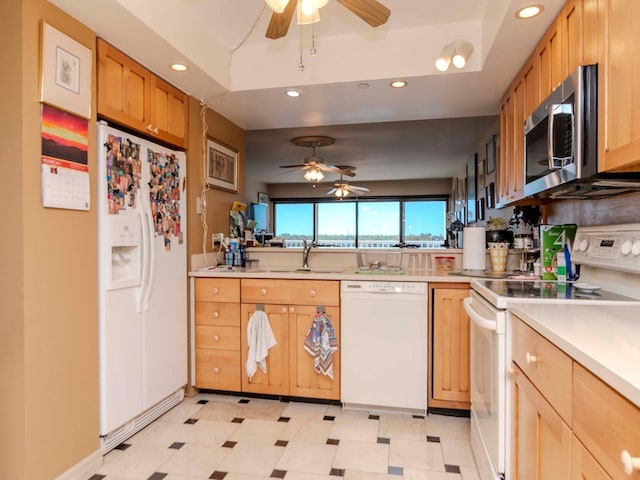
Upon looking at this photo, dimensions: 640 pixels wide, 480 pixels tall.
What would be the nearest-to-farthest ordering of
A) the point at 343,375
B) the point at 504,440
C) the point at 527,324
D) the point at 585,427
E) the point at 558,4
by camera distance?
1. the point at 585,427
2. the point at 527,324
3. the point at 504,440
4. the point at 558,4
5. the point at 343,375

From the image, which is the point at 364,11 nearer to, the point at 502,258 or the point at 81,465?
the point at 502,258

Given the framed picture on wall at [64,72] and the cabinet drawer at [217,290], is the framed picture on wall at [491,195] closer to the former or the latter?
the cabinet drawer at [217,290]

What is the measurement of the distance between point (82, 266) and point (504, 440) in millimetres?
2061

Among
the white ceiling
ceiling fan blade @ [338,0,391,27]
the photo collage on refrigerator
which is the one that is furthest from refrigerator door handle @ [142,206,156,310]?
ceiling fan blade @ [338,0,391,27]

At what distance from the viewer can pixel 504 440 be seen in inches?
62.1

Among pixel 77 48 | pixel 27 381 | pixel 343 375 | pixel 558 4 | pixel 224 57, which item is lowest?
pixel 343 375

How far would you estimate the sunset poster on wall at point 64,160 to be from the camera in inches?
68.5

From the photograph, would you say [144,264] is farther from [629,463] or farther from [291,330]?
Answer: [629,463]

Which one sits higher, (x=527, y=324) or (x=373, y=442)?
(x=527, y=324)

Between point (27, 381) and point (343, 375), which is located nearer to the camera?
point (27, 381)

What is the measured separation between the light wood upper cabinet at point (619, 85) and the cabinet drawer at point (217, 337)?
2401mm

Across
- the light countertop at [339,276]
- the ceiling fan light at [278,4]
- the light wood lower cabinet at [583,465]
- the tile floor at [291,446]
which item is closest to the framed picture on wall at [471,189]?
the light countertop at [339,276]

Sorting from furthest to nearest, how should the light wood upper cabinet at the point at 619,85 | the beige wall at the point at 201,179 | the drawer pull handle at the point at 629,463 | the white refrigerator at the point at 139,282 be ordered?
1. the beige wall at the point at 201,179
2. the white refrigerator at the point at 139,282
3. the light wood upper cabinet at the point at 619,85
4. the drawer pull handle at the point at 629,463

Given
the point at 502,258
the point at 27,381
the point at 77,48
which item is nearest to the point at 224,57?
the point at 77,48
